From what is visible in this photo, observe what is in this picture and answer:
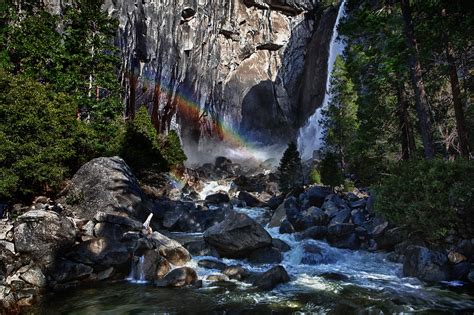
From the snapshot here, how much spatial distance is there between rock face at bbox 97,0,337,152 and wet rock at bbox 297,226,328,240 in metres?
36.0

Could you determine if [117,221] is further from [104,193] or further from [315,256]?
[315,256]

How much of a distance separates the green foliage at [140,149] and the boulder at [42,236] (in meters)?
16.0

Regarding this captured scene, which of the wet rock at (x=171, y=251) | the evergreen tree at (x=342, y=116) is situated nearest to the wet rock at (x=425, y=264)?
the wet rock at (x=171, y=251)

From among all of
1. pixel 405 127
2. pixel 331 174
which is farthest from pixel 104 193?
pixel 331 174

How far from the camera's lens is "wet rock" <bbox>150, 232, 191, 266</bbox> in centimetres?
1495

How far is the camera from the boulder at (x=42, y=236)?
527 inches

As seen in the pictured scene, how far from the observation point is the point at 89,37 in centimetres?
2984

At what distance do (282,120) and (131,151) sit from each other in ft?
142

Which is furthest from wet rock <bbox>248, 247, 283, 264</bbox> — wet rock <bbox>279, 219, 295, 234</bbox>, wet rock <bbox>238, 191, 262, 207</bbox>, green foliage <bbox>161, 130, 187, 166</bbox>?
green foliage <bbox>161, 130, 187, 166</bbox>

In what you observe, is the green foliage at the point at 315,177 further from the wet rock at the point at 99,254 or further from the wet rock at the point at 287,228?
the wet rock at the point at 99,254

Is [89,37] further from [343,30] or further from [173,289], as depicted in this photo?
[173,289]

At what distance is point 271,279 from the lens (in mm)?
12883

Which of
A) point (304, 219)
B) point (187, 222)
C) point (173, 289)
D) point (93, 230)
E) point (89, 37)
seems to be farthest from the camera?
point (89, 37)

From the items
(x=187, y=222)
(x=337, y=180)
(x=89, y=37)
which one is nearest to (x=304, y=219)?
(x=187, y=222)
